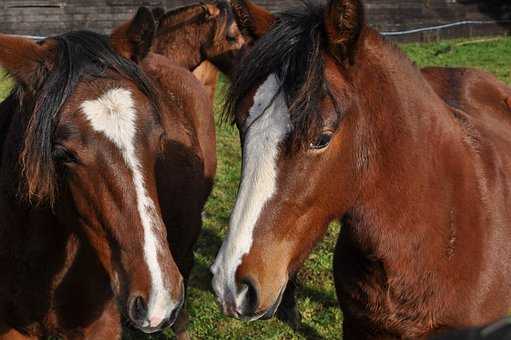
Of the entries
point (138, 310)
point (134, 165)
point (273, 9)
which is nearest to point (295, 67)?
point (134, 165)

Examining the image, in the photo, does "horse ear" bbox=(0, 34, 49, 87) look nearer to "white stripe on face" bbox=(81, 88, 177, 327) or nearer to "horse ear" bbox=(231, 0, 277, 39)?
"white stripe on face" bbox=(81, 88, 177, 327)

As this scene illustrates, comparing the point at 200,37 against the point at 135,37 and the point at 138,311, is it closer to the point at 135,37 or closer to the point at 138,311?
the point at 135,37

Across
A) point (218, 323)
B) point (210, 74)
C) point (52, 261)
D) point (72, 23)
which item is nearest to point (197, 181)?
point (218, 323)

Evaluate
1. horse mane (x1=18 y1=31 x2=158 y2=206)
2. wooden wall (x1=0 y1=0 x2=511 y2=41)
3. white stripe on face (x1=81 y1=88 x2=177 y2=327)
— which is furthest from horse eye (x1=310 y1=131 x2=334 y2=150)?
wooden wall (x1=0 y1=0 x2=511 y2=41)

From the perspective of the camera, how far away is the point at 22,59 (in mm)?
2859

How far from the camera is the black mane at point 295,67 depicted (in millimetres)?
2361

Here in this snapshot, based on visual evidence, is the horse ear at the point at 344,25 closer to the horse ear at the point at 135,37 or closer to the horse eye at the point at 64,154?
the horse ear at the point at 135,37

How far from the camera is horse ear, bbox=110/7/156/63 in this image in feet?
10.1

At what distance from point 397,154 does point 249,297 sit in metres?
0.87

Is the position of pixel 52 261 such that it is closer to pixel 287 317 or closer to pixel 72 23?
pixel 287 317

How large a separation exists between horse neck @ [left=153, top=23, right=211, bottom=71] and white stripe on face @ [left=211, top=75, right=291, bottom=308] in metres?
5.97

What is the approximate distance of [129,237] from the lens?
2.63 meters

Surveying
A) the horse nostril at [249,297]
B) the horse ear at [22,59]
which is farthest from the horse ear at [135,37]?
the horse nostril at [249,297]

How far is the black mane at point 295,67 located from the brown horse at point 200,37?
559 cm
